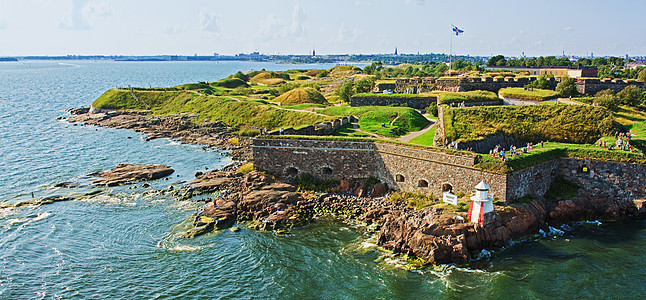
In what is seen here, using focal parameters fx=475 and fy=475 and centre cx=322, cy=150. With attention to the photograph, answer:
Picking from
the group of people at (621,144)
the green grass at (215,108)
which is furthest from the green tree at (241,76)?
the group of people at (621,144)

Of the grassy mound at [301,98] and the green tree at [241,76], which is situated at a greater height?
the green tree at [241,76]

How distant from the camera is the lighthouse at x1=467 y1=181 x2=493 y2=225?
1152 inches

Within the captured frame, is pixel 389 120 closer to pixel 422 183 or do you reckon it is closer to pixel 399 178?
pixel 399 178

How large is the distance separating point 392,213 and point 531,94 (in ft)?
90.2

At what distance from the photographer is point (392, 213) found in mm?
33594

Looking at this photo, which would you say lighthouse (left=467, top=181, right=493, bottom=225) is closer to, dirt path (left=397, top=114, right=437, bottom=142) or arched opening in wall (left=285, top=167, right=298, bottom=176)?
dirt path (left=397, top=114, right=437, bottom=142)

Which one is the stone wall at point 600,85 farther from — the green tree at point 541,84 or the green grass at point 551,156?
the green grass at point 551,156

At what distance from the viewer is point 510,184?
3186 centimetres

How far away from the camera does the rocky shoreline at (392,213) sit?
94.3 ft

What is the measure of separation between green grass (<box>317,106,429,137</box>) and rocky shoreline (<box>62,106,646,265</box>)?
9320mm

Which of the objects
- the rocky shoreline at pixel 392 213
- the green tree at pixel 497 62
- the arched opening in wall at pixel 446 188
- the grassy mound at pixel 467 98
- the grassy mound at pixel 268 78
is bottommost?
the rocky shoreline at pixel 392 213

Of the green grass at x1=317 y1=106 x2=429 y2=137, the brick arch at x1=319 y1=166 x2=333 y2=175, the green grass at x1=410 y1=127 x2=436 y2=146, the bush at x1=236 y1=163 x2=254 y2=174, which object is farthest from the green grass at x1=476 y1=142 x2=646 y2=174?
the bush at x1=236 y1=163 x2=254 y2=174

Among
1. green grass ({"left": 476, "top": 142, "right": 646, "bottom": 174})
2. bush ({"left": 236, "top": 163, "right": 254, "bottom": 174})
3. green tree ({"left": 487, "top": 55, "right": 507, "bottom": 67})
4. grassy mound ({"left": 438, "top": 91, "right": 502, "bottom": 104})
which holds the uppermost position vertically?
green tree ({"left": 487, "top": 55, "right": 507, "bottom": 67})

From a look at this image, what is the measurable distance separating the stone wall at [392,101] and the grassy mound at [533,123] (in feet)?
38.8
